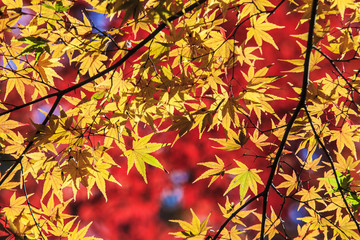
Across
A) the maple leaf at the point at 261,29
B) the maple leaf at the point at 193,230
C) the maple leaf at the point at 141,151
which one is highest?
the maple leaf at the point at 261,29

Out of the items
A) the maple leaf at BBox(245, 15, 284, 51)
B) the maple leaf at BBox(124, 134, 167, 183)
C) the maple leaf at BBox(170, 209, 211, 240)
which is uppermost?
the maple leaf at BBox(245, 15, 284, 51)

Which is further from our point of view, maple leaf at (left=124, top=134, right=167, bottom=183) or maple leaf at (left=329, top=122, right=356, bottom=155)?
maple leaf at (left=329, top=122, right=356, bottom=155)

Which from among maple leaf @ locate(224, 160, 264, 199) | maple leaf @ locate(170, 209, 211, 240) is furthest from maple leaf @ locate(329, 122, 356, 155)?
maple leaf @ locate(170, 209, 211, 240)

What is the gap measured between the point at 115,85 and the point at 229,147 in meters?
0.38

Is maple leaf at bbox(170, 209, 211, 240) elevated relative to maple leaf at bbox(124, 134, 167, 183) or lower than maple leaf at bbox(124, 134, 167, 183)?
lower

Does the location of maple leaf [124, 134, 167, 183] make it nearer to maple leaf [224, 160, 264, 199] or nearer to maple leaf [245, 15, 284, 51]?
maple leaf [224, 160, 264, 199]

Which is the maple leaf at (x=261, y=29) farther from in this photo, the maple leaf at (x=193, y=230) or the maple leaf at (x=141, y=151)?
the maple leaf at (x=193, y=230)

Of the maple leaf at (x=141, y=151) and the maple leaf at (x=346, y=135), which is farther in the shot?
the maple leaf at (x=346, y=135)

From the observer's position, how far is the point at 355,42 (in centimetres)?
82

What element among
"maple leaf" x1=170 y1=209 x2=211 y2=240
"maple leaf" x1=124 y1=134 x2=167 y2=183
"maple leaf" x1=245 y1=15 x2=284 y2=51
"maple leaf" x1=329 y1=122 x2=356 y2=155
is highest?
"maple leaf" x1=245 y1=15 x2=284 y2=51

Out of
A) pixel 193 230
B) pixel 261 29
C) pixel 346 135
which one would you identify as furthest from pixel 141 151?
pixel 346 135

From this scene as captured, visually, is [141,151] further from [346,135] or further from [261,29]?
[346,135]

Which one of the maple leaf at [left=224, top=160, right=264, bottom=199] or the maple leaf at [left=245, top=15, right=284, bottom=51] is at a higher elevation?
the maple leaf at [left=245, top=15, right=284, bottom=51]

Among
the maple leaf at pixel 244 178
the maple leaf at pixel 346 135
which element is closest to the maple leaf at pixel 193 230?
the maple leaf at pixel 244 178
